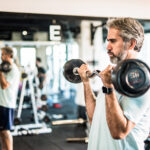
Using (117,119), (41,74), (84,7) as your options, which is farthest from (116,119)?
(41,74)

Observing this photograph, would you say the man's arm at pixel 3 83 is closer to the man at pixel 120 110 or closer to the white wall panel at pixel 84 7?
the white wall panel at pixel 84 7

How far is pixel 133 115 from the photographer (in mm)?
1096

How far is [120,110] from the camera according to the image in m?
1.09

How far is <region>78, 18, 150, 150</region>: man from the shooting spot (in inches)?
43.0

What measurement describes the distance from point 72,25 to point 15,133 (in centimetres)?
335

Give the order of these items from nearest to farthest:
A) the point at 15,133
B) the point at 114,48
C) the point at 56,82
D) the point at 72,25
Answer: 1. the point at 114,48
2. the point at 15,133
3. the point at 56,82
4. the point at 72,25

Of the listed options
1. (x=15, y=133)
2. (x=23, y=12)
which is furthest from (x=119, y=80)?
(x=15, y=133)

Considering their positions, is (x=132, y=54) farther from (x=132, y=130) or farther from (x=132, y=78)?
(x=132, y=130)

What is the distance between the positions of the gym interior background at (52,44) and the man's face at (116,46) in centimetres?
156

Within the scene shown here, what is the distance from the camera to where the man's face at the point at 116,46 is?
1246 mm

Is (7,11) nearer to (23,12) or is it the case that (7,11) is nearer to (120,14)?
(23,12)

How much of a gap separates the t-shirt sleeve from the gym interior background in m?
1.73

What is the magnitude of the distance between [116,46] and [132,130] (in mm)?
499

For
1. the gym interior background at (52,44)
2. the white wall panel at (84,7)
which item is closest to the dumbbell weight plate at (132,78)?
the gym interior background at (52,44)
